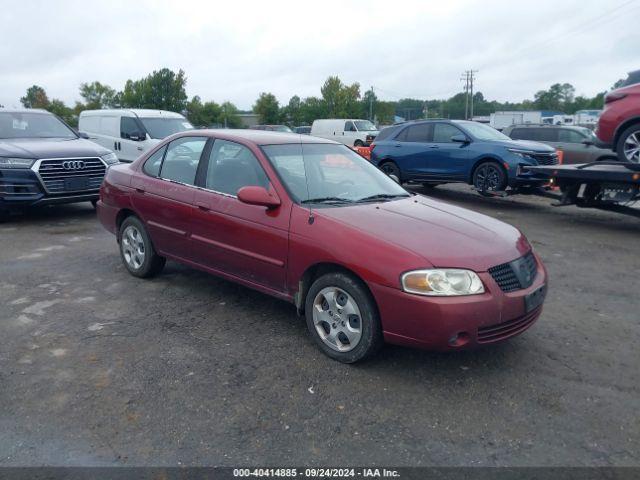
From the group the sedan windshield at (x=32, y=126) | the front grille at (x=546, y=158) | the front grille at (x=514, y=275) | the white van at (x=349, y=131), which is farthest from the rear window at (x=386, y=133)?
the white van at (x=349, y=131)

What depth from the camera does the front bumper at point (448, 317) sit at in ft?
11.0

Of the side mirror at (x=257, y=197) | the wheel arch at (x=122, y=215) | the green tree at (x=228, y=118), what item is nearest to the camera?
the side mirror at (x=257, y=197)

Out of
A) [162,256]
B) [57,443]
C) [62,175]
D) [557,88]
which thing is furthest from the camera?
[557,88]

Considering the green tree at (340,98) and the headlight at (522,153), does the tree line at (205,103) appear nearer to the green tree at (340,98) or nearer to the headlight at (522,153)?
the green tree at (340,98)

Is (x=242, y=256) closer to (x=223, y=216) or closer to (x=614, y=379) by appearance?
(x=223, y=216)

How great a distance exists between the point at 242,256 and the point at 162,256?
1.38 metres

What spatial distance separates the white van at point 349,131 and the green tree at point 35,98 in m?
54.2

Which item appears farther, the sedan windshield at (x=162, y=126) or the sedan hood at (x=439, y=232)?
the sedan windshield at (x=162, y=126)

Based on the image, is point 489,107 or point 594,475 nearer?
point 594,475

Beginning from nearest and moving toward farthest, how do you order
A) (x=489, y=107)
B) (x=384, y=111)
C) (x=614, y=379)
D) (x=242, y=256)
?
(x=614, y=379), (x=242, y=256), (x=384, y=111), (x=489, y=107)

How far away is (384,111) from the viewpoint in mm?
76188

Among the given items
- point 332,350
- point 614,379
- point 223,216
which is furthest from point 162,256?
point 614,379

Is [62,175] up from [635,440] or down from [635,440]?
up

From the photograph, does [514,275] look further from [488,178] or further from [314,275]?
[488,178]
